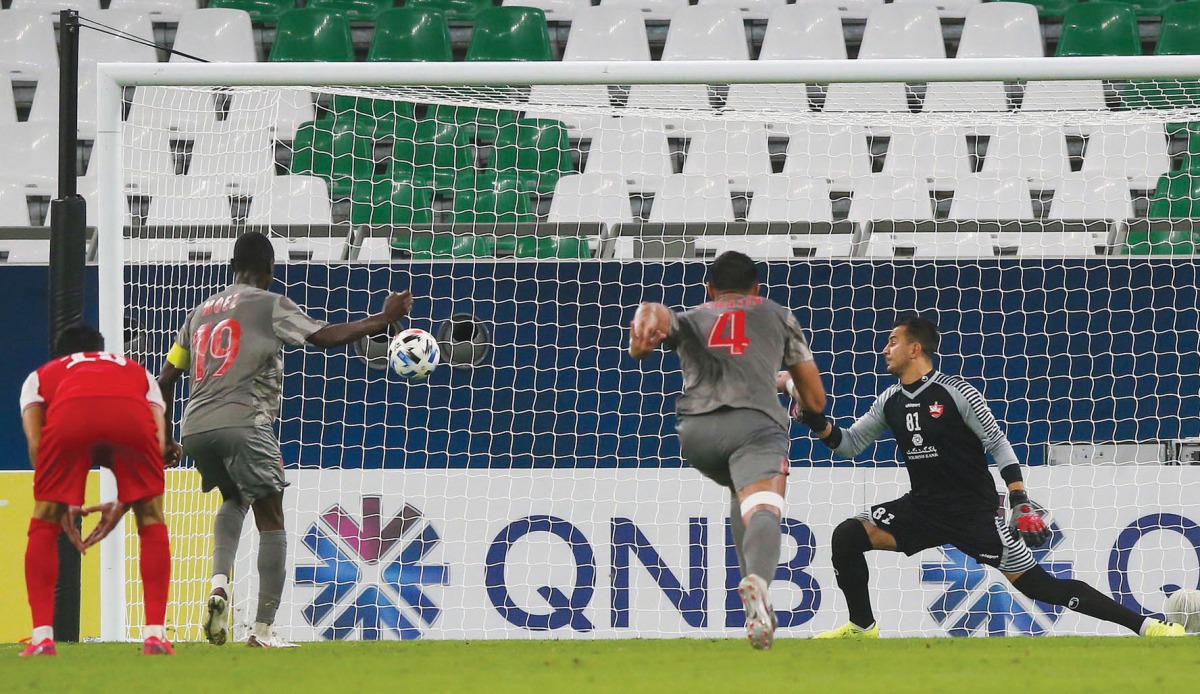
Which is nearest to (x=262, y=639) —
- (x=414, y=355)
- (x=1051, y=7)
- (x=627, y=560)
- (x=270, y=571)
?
(x=270, y=571)

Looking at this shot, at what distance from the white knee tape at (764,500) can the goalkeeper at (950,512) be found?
1.34 metres

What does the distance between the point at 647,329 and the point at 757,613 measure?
3.54ft

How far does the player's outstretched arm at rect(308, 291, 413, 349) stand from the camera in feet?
18.1

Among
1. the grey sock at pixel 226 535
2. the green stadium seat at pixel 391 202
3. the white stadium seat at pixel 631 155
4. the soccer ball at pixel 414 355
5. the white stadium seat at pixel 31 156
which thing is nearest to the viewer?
the grey sock at pixel 226 535

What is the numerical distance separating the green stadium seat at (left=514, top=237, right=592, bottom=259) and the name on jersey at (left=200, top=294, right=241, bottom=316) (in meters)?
3.37

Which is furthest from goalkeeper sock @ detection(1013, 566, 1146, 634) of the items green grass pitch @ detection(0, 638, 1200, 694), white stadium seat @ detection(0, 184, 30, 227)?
white stadium seat @ detection(0, 184, 30, 227)

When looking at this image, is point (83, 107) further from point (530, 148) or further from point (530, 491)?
point (530, 491)

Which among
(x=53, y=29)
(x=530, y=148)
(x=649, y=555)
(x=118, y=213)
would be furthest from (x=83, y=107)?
(x=649, y=555)

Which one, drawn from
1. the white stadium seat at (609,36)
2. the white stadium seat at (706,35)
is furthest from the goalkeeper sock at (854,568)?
the white stadium seat at (609,36)

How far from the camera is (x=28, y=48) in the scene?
39.2 ft

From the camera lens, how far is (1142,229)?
28.0 feet

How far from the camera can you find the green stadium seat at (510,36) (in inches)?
449

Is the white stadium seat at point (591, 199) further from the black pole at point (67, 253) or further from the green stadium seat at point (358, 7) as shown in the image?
the black pole at point (67, 253)

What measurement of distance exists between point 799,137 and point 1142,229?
9.03ft
